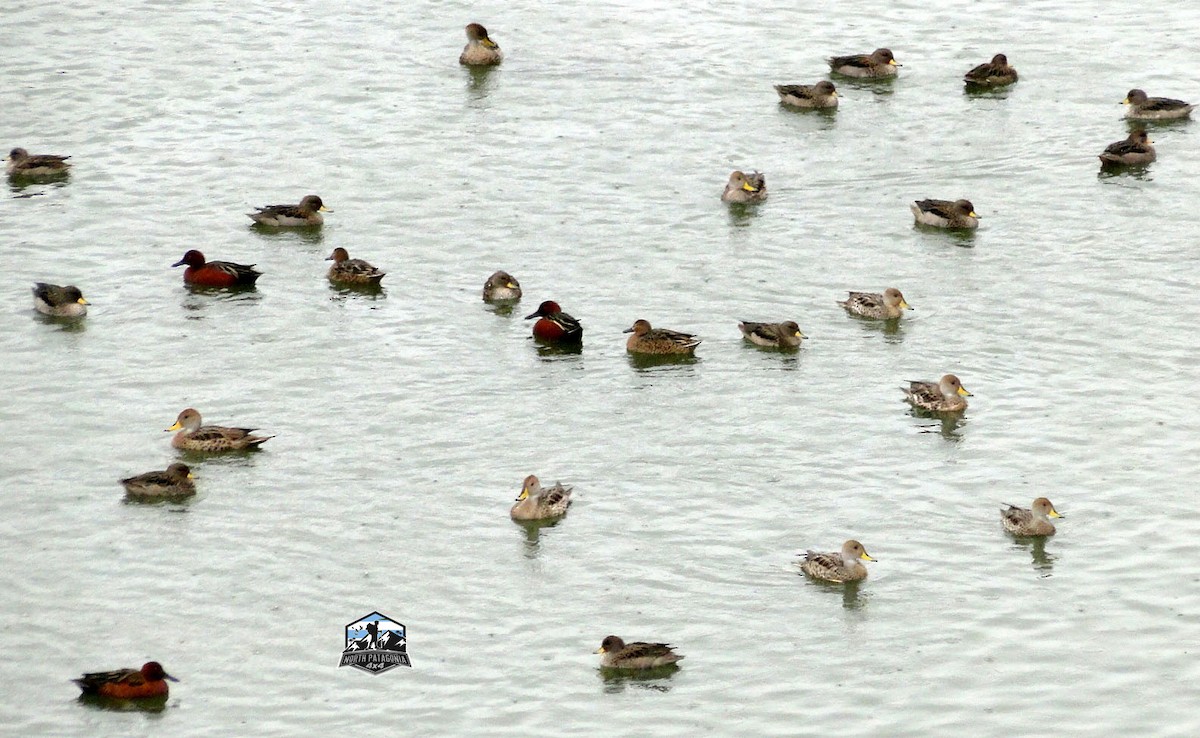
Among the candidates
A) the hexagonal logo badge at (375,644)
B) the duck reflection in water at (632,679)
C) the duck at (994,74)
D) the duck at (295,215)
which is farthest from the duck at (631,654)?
the duck at (994,74)

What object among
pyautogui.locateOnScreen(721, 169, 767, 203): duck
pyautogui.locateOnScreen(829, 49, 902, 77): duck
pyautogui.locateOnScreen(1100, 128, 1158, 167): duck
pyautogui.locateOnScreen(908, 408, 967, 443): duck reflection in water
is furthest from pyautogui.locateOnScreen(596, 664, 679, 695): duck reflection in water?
pyautogui.locateOnScreen(829, 49, 902, 77): duck

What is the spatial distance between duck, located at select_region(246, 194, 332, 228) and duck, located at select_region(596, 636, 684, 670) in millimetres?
14055

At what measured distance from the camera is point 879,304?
2670 cm

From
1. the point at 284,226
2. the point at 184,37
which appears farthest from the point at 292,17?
the point at 284,226

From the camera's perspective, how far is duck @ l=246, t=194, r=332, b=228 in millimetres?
30641

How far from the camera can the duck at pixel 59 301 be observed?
27188 millimetres

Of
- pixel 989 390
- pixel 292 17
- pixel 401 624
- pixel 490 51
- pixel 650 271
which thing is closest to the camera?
pixel 401 624

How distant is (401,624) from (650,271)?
1075 centimetres

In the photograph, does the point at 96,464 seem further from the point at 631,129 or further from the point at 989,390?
the point at 631,129

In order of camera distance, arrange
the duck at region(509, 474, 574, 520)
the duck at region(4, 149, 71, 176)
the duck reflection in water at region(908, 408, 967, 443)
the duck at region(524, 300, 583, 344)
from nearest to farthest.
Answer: the duck at region(509, 474, 574, 520)
the duck reflection in water at region(908, 408, 967, 443)
the duck at region(524, 300, 583, 344)
the duck at region(4, 149, 71, 176)

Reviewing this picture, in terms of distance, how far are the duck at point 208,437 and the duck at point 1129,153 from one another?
16.3m

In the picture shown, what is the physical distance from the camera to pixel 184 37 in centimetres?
4034

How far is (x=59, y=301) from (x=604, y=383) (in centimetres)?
822

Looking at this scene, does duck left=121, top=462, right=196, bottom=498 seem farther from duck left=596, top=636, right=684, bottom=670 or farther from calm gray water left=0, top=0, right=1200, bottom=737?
duck left=596, top=636, right=684, bottom=670
